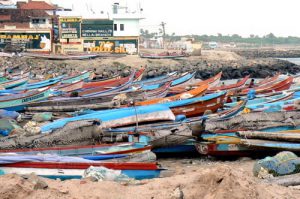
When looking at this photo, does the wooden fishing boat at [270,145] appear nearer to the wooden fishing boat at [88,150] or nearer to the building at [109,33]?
the wooden fishing boat at [88,150]

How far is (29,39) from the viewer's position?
4731 cm

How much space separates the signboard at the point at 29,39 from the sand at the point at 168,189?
1629 inches

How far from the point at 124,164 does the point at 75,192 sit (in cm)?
235

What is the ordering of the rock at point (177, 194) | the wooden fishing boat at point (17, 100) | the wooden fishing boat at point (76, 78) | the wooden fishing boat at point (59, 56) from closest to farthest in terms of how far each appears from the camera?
the rock at point (177, 194)
the wooden fishing boat at point (17, 100)
the wooden fishing boat at point (76, 78)
the wooden fishing boat at point (59, 56)

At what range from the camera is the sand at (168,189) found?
5988 mm

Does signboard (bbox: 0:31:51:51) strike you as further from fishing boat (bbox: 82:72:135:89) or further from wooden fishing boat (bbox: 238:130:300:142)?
wooden fishing boat (bbox: 238:130:300:142)

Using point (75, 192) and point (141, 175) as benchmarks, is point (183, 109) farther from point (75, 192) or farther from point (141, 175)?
point (75, 192)

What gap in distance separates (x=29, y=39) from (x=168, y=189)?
140 ft

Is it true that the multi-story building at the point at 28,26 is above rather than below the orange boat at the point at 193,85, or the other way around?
above

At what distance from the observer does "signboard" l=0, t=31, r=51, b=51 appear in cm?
4709

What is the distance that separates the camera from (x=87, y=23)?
4812 cm

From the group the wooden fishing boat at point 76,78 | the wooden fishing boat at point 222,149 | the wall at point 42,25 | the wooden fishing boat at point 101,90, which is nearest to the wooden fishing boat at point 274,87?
the wooden fishing boat at point 101,90

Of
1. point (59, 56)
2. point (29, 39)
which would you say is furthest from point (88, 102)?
point (29, 39)

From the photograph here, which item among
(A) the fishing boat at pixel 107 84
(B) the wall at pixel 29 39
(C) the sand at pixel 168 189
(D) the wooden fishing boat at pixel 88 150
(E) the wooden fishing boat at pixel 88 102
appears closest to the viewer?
(C) the sand at pixel 168 189
